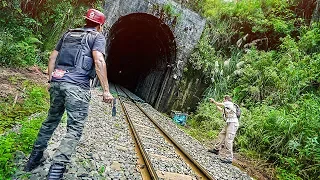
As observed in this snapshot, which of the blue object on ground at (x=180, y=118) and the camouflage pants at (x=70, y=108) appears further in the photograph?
the blue object on ground at (x=180, y=118)

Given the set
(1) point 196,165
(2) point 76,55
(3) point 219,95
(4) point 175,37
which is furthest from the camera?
(4) point 175,37

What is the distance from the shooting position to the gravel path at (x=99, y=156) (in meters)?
3.51

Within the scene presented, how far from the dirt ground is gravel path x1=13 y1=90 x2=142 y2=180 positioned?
72.1 inches

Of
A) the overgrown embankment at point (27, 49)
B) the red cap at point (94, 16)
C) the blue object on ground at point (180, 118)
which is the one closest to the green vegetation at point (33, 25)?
the overgrown embankment at point (27, 49)

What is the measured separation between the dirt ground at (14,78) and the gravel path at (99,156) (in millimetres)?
1831

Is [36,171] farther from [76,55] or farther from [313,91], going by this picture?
[313,91]

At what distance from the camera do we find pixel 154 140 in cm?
685

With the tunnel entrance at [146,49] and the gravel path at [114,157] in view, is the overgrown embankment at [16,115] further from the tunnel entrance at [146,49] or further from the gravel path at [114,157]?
the tunnel entrance at [146,49]

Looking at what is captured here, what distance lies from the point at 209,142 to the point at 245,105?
2.62 meters

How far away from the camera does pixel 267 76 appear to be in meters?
10.8

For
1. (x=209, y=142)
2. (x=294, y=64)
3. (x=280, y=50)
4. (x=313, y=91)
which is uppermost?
(x=280, y=50)

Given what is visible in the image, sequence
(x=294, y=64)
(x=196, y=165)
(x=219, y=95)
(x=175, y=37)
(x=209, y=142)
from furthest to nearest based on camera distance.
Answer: (x=175, y=37) < (x=219, y=95) < (x=294, y=64) < (x=209, y=142) < (x=196, y=165)

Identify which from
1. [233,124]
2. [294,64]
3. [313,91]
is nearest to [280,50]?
[294,64]

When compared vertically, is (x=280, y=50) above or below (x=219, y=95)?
above
